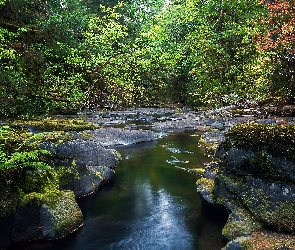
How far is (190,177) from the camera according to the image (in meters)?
8.61

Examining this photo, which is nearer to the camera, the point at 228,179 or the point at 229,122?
the point at 228,179

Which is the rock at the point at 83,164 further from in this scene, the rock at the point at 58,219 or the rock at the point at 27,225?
the rock at the point at 27,225

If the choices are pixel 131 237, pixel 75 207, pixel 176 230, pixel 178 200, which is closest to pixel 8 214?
pixel 75 207

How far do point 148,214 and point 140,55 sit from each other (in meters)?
14.1

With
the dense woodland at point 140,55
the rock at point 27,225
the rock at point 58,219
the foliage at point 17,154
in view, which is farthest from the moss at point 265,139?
the dense woodland at point 140,55

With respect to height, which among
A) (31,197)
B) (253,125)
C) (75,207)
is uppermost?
(253,125)

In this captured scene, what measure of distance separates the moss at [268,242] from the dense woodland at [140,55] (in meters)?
7.92

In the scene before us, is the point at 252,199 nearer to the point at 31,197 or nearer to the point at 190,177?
the point at 190,177

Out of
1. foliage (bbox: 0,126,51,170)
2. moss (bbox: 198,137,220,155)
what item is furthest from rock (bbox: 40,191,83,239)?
moss (bbox: 198,137,220,155)

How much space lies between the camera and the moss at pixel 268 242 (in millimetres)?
4398

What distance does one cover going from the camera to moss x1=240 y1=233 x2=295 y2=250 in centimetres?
440

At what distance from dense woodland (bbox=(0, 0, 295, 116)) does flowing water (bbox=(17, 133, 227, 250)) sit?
212 inches

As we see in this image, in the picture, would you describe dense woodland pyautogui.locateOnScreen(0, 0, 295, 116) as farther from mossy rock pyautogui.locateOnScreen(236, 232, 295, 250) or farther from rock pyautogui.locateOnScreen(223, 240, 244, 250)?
rock pyautogui.locateOnScreen(223, 240, 244, 250)

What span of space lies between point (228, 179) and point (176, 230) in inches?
57.2
